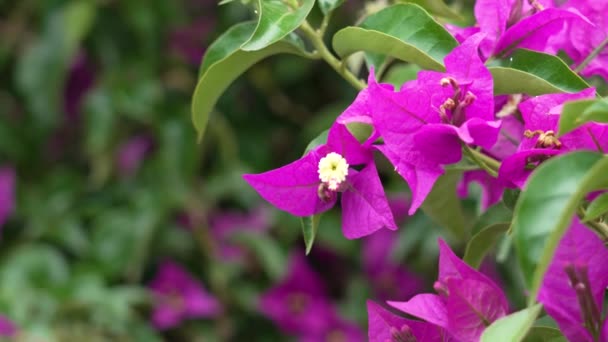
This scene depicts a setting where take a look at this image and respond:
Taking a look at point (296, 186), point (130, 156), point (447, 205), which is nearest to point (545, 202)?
point (296, 186)

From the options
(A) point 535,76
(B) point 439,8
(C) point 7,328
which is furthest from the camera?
(C) point 7,328

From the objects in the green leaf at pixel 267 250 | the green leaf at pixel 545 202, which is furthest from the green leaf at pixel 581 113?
the green leaf at pixel 267 250

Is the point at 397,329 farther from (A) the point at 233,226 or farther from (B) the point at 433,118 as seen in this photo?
(A) the point at 233,226

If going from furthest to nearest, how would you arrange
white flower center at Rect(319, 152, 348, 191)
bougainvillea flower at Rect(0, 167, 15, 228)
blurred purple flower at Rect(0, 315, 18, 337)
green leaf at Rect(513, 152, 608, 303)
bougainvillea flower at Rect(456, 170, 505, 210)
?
bougainvillea flower at Rect(0, 167, 15, 228) < blurred purple flower at Rect(0, 315, 18, 337) < bougainvillea flower at Rect(456, 170, 505, 210) < white flower center at Rect(319, 152, 348, 191) < green leaf at Rect(513, 152, 608, 303)

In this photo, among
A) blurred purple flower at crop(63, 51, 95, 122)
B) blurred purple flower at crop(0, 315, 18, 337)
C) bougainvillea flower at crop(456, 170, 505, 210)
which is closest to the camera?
bougainvillea flower at crop(456, 170, 505, 210)

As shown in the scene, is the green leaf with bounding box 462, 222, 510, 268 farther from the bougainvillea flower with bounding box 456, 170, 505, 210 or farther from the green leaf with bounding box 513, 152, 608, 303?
the green leaf with bounding box 513, 152, 608, 303

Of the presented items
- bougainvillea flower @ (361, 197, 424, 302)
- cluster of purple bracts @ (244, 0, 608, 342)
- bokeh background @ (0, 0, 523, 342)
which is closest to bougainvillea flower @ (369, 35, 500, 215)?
cluster of purple bracts @ (244, 0, 608, 342)

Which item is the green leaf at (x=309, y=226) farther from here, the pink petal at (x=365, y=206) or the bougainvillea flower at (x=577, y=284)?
the bougainvillea flower at (x=577, y=284)
